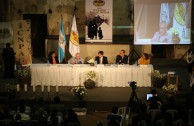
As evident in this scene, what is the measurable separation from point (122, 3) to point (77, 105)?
27.8 ft

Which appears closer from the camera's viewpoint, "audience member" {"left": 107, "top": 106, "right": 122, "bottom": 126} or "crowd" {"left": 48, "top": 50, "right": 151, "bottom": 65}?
"audience member" {"left": 107, "top": 106, "right": 122, "bottom": 126}

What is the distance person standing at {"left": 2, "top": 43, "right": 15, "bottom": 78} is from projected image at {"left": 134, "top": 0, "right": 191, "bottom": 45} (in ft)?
17.7

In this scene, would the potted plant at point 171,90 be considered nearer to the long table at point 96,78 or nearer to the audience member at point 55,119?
the long table at point 96,78


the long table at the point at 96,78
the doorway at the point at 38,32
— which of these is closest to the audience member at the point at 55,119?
the long table at the point at 96,78

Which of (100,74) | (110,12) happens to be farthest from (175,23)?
(100,74)

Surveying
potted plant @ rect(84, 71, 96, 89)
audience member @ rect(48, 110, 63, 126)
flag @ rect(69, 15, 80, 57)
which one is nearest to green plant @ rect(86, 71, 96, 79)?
potted plant @ rect(84, 71, 96, 89)

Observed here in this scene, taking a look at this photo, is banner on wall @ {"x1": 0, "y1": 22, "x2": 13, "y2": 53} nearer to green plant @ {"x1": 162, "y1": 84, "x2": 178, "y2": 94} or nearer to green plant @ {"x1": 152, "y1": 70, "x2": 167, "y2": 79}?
green plant @ {"x1": 152, "y1": 70, "x2": 167, "y2": 79}

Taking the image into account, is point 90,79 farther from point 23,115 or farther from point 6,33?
point 23,115

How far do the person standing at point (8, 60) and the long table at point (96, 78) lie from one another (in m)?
1.29

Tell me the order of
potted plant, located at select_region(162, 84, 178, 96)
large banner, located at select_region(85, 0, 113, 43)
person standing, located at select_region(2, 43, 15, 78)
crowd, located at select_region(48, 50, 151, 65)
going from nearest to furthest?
potted plant, located at select_region(162, 84, 178, 96) → crowd, located at select_region(48, 50, 151, 65) → person standing, located at select_region(2, 43, 15, 78) → large banner, located at select_region(85, 0, 113, 43)

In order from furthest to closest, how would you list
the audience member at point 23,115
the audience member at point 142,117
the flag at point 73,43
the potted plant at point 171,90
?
the flag at point 73,43
the potted plant at point 171,90
the audience member at point 23,115
the audience member at point 142,117

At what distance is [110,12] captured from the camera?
19.6 meters

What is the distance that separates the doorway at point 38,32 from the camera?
22.2 m

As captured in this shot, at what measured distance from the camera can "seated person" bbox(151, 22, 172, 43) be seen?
770 inches
